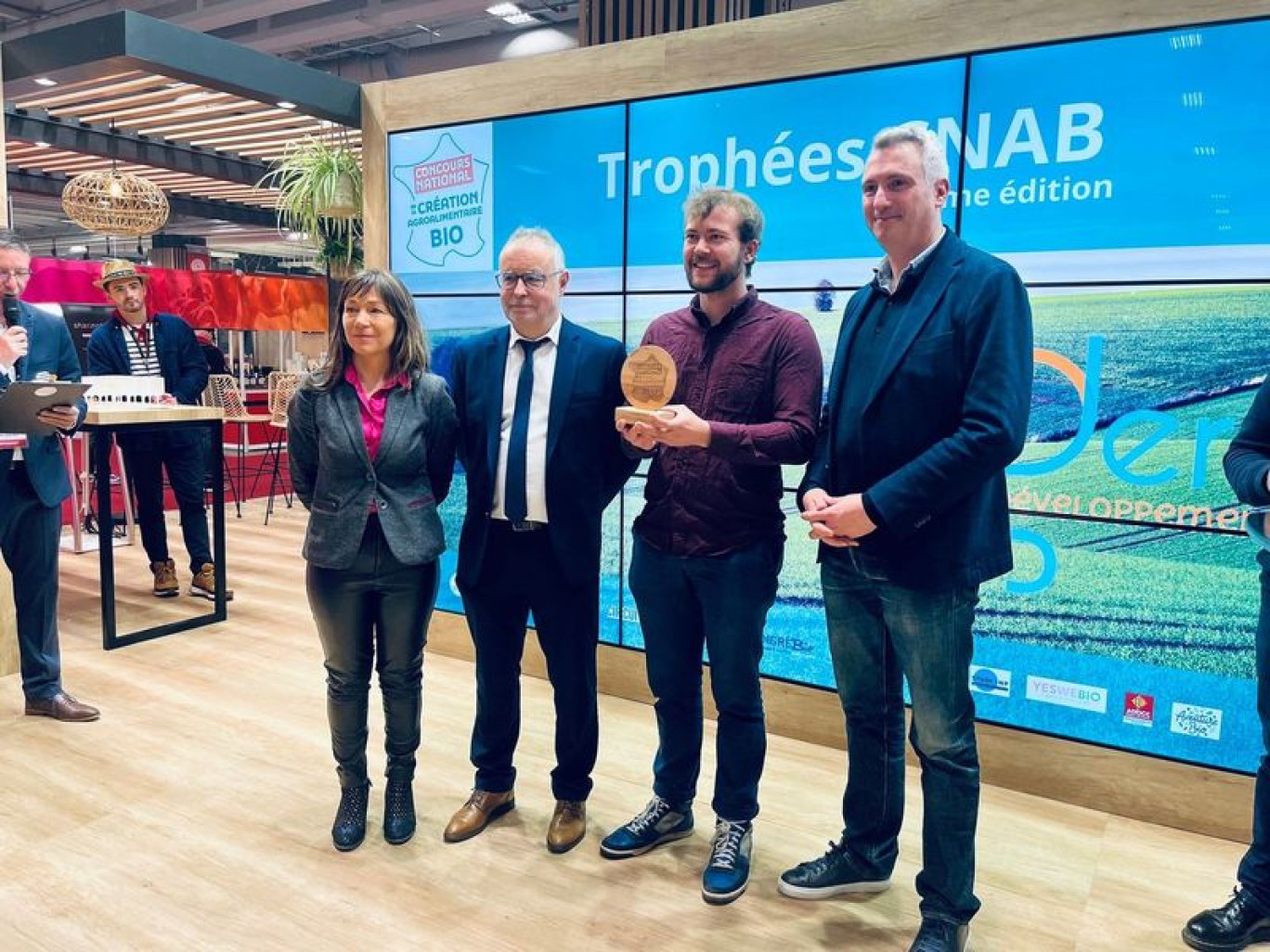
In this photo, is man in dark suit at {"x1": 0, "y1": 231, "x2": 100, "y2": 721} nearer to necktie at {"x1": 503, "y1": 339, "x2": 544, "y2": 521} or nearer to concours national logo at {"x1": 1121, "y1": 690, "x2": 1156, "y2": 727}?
necktie at {"x1": 503, "y1": 339, "x2": 544, "y2": 521}

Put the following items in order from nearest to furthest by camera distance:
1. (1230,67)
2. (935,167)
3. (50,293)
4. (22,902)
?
(935,167) → (22,902) → (1230,67) → (50,293)

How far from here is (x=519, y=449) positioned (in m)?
2.41

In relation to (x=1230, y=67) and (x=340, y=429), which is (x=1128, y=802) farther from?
(x=340, y=429)

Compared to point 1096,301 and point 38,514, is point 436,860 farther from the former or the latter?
point 1096,301

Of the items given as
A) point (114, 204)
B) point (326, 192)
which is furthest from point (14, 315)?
point (114, 204)

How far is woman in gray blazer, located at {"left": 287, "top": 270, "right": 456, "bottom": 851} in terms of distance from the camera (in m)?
2.43

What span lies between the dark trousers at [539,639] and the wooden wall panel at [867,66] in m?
0.96

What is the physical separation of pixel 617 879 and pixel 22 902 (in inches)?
58.6

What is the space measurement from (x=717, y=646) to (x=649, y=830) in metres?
0.63

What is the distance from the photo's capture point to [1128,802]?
290cm

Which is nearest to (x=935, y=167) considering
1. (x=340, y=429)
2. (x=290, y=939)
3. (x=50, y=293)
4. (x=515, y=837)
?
(x=340, y=429)

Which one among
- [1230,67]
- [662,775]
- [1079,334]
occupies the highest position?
[1230,67]

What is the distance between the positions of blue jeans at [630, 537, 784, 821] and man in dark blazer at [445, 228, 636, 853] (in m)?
0.19

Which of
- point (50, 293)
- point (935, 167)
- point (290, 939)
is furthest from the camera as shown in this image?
point (50, 293)
